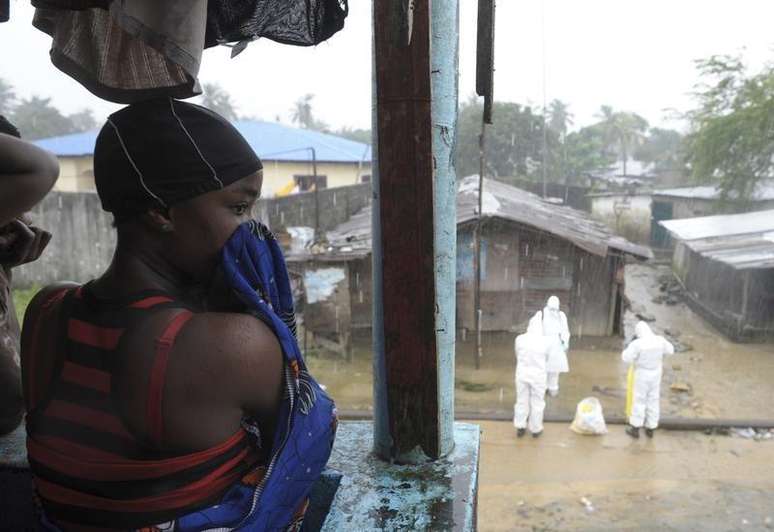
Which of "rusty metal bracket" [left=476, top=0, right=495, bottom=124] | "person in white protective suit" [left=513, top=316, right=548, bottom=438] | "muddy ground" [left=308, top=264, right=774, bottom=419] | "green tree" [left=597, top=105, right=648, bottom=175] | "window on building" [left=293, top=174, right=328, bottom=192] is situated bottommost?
"muddy ground" [left=308, top=264, right=774, bottom=419]

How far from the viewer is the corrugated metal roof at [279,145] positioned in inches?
953

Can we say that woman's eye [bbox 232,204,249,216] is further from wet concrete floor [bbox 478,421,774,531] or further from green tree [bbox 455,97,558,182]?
green tree [bbox 455,97,558,182]

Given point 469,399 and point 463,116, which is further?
point 463,116

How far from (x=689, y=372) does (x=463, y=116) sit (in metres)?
19.0

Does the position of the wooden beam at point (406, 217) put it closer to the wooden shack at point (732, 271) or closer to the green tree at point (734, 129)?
the wooden shack at point (732, 271)

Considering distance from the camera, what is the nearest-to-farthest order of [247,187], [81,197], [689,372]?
→ [247,187], [689,372], [81,197]

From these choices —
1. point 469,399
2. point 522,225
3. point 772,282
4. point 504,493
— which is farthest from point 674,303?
point 504,493

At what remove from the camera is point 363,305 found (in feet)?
44.8

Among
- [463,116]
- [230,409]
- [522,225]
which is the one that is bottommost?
[522,225]

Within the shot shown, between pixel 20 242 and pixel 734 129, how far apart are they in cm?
2134

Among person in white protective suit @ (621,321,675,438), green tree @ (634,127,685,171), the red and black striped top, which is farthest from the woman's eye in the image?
green tree @ (634,127,685,171)

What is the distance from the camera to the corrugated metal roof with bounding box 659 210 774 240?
16766 millimetres

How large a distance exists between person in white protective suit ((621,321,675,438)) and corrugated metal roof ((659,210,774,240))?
9232 millimetres

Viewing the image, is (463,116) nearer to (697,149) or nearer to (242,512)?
(697,149)
